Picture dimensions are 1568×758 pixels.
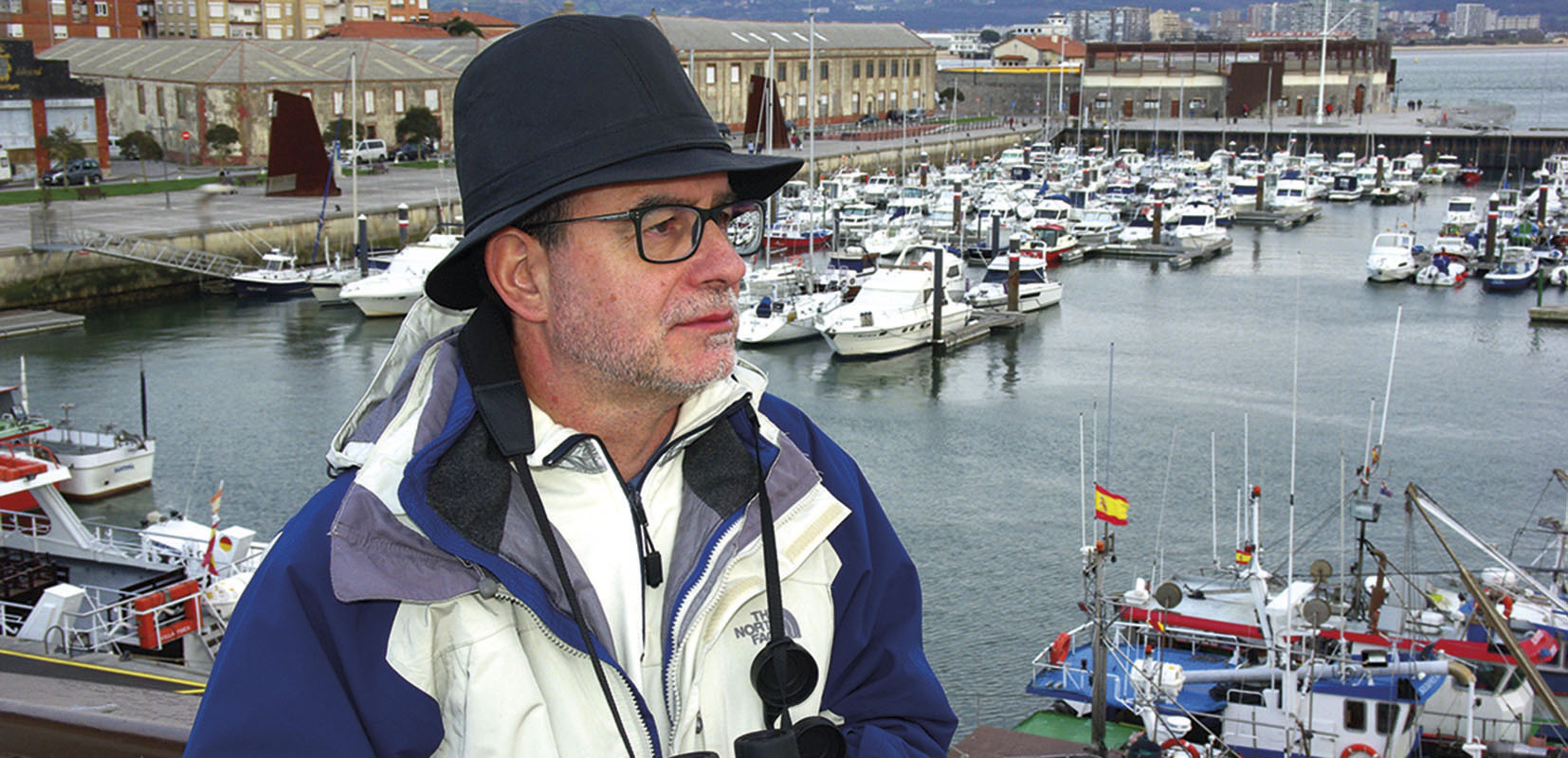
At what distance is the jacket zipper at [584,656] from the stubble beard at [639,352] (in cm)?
32

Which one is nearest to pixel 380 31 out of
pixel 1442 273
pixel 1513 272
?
pixel 1442 273

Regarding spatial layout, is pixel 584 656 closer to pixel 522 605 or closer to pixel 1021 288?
pixel 522 605

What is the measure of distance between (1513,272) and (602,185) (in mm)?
34561

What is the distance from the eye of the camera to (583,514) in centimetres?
174

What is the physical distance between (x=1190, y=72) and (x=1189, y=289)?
43257mm

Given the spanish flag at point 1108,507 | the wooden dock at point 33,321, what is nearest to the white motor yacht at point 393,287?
the wooden dock at point 33,321

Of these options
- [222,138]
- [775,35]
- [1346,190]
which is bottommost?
[1346,190]

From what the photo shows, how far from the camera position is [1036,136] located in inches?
2518

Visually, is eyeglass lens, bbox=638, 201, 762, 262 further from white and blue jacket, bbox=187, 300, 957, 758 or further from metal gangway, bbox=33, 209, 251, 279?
metal gangway, bbox=33, 209, 251, 279

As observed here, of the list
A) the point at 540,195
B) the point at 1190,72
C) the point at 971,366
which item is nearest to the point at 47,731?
the point at 540,195

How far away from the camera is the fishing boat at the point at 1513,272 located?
1249 inches

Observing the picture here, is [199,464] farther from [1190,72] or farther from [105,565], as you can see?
[1190,72]

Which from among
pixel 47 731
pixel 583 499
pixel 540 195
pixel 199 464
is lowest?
pixel 199 464

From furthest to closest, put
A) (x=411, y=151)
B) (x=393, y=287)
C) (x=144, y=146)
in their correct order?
(x=411, y=151)
(x=144, y=146)
(x=393, y=287)
